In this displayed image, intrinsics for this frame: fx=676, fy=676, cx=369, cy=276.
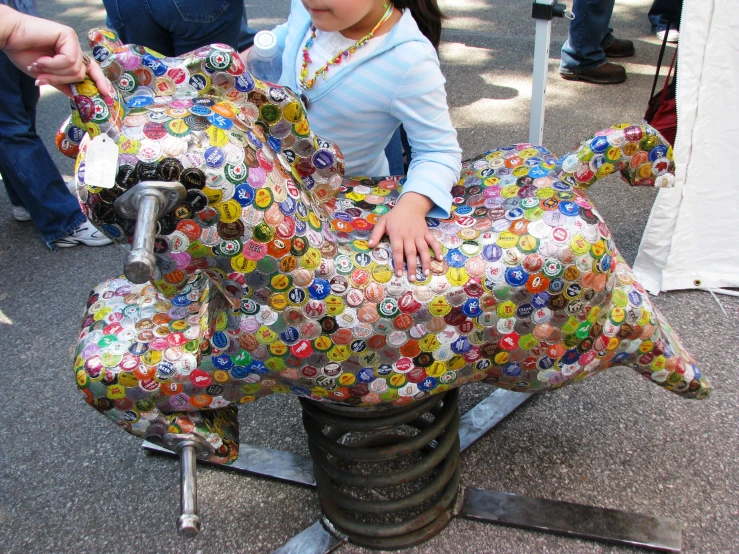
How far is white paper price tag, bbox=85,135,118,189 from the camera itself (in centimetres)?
78

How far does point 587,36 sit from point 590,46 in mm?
47

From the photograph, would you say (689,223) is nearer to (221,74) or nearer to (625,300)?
(625,300)

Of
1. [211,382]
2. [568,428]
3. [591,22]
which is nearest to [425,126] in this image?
[211,382]

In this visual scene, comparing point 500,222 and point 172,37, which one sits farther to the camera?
point 172,37

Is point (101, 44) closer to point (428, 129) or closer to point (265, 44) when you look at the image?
point (265, 44)

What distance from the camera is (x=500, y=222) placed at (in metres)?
1.01

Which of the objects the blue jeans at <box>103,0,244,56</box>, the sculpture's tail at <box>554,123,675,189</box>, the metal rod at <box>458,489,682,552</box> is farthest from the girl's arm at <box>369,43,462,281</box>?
the blue jeans at <box>103,0,244,56</box>

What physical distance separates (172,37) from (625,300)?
1300 mm

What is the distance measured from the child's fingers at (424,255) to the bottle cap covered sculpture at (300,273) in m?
0.01

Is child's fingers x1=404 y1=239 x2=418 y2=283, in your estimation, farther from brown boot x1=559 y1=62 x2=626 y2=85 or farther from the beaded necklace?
brown boot x1=559 y1=62 x2=626 y2=85

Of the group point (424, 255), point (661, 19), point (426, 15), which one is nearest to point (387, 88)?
point (426, 15)

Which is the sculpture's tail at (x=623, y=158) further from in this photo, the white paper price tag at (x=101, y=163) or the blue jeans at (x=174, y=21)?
the blue jeans at (x=174, y=21)

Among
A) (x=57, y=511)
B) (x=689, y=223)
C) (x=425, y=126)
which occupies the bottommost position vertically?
(x=57, y=511)

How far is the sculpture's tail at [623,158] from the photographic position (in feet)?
3.49
